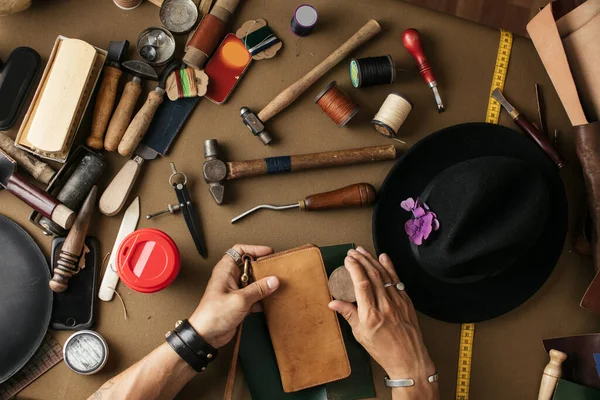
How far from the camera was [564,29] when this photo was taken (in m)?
2.08

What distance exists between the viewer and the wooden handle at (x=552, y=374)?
2010 millimetres

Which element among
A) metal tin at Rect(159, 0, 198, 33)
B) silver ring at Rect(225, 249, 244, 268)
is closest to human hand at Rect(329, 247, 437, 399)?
silver ring at Rect(225, 249, 244, 268)

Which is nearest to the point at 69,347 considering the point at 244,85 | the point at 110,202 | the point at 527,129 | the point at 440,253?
→ the point at 110,202

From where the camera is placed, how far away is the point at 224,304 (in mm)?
1774

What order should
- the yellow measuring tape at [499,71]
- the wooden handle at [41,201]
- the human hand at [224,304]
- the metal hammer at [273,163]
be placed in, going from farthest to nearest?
1. the yellow measuring tape at [499,71]
2. the metal hammer at [273,163]
3. the wooden handle at [41,201]
4. the human hand at [224,304]

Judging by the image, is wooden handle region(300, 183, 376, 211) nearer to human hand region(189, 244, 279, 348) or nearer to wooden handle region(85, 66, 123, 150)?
human hand region(189, 244, 279, 348)

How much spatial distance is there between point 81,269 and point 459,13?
69.0 inches

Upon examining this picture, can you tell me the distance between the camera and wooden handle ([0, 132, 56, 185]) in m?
1.94

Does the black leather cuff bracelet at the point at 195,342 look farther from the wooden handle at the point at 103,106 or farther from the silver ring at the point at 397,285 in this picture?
the wooden handle at the point at 103,106

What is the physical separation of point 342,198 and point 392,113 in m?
0.37

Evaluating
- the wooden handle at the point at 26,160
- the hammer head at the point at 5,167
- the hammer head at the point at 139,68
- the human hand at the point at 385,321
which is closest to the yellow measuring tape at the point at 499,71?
the human hand at the point at 385,321

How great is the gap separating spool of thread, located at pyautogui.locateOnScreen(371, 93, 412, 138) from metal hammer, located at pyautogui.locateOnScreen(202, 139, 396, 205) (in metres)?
0.08

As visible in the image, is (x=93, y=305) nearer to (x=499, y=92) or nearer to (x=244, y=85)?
(x=244, y=85)

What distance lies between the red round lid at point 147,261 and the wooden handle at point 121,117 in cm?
36
